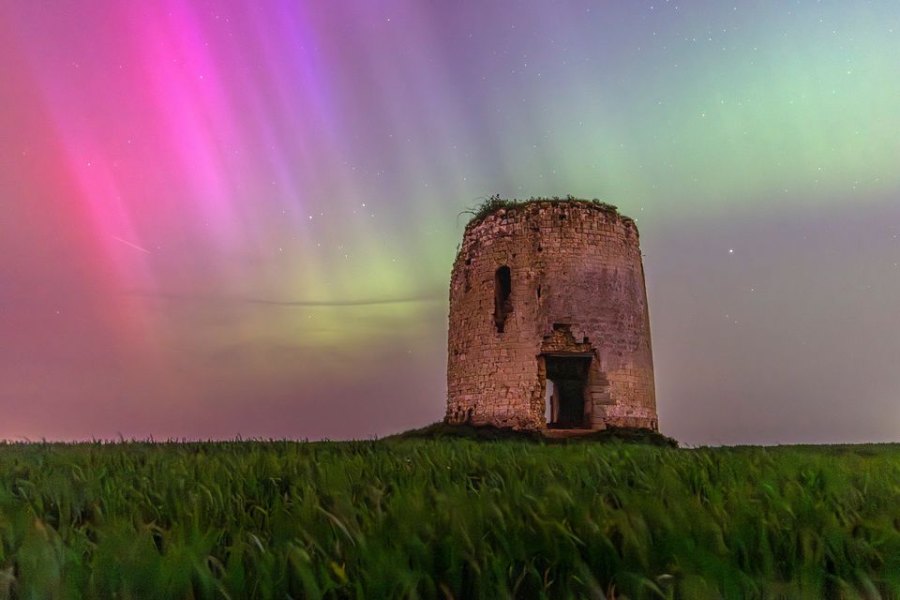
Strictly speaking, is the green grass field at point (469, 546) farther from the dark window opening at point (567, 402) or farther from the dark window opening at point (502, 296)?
the dark window opening at point (567, 402)

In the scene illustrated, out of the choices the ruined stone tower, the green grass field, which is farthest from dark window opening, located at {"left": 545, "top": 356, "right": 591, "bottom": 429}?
the green grass field

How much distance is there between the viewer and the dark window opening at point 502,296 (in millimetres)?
12648

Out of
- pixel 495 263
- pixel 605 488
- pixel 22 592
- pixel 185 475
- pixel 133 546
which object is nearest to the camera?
pixel 22 592

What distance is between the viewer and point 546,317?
12203 mm

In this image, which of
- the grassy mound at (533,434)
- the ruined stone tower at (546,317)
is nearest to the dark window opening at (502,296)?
the ruined stone tower at (546,317)

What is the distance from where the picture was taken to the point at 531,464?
9.24 ft

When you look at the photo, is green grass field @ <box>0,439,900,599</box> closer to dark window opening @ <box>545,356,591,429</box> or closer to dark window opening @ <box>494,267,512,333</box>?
dark window opening @ <box>494,267,512,333</box>

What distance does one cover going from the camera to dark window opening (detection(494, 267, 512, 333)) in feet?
41.5

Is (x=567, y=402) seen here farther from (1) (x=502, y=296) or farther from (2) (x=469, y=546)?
(2) (x=469, y=546)

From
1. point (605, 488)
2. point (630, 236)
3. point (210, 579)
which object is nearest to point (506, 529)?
point (210, 579)

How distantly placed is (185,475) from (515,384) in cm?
977

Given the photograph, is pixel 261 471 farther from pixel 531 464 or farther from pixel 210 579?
pixel 210 579

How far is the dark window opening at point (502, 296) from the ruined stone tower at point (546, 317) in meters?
0.02

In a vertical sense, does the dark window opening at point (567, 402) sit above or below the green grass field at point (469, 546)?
above
